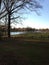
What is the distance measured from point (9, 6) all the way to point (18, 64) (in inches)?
859

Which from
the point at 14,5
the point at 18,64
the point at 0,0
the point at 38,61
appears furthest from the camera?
the point at 14,5

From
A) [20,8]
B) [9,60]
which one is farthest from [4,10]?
[9,60]

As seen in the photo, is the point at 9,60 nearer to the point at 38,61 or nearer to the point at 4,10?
the point at 38,61

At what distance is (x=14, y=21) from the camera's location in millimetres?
34844

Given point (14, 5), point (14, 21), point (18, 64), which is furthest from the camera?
point (14, 21)

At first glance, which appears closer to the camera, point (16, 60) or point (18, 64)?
point (18, 64)

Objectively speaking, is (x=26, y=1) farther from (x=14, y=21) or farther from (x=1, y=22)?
A: (x=1, y=22)

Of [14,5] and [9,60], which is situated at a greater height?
[14,5]

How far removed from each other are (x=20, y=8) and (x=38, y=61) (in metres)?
22.4

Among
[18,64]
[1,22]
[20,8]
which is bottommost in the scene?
[18,64]

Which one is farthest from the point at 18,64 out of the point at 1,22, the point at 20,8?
the point at 1,22

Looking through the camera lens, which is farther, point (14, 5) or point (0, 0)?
point (14, 5)

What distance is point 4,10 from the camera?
30234 mm

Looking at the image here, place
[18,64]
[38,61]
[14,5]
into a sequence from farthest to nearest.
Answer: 1. [14,5]
2. [38,61]
3. [18,64]
